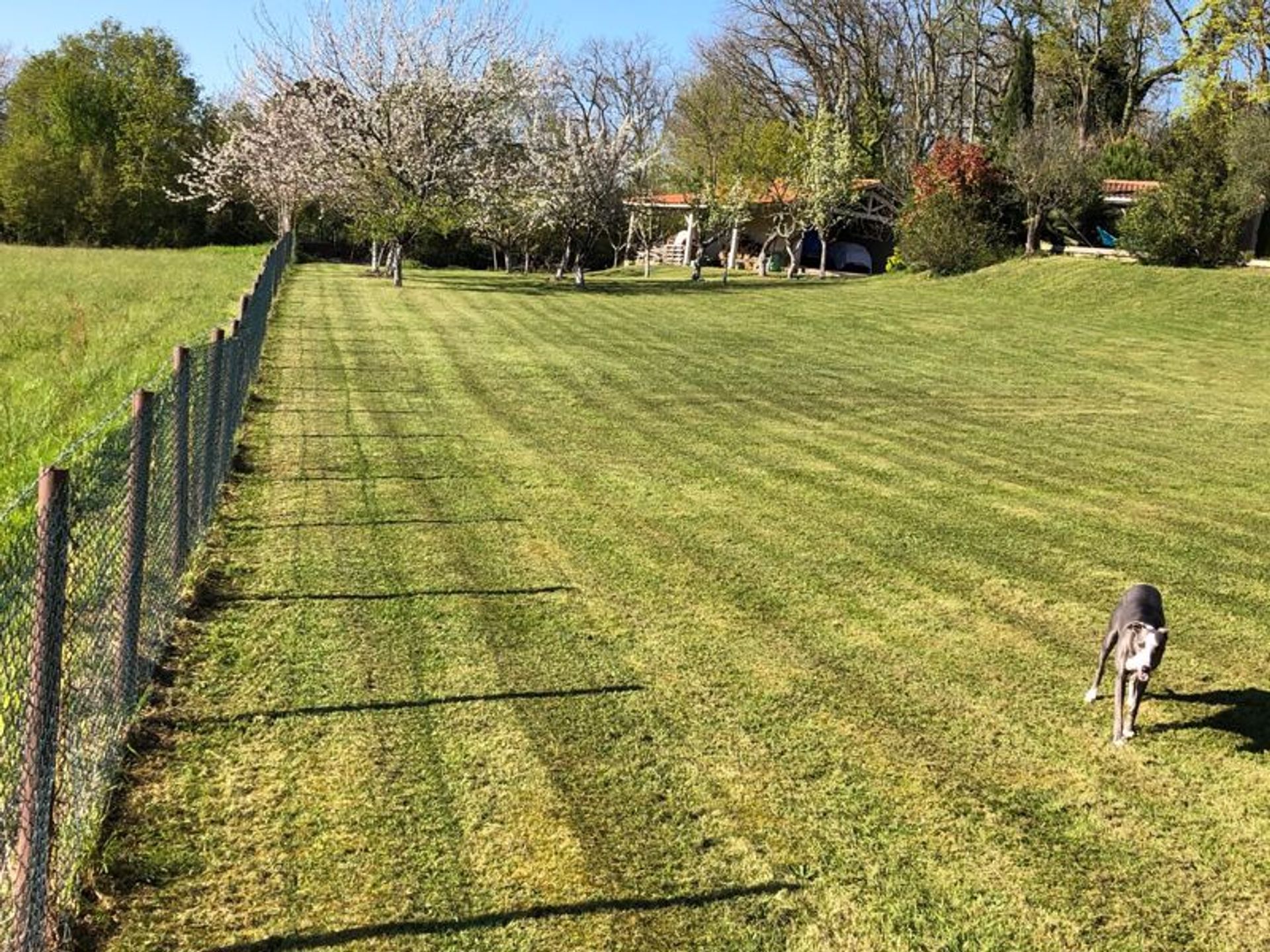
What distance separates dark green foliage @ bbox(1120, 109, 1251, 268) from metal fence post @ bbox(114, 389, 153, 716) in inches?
1220

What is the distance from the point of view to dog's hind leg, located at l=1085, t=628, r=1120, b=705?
4.98 meters

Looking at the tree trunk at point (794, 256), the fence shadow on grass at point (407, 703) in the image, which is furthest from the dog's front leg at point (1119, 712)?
the tree trunk at point (794, 256)

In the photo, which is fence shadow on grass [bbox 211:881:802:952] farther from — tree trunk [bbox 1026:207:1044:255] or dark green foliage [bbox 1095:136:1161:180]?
dark green foliage [bbox 1095:136:1161:180]

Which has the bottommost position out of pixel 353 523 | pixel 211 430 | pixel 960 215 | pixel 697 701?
pixel 697 701

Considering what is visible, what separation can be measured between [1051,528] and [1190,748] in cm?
375

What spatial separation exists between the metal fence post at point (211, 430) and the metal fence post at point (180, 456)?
862mm

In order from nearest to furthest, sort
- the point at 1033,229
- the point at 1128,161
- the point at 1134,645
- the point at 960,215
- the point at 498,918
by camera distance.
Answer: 1. the point at 498,918
2. the point at 1134,645
3. the point at 1033,229
4. the point at 960,215
5. the point at 1128,161

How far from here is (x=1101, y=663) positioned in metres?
5.01

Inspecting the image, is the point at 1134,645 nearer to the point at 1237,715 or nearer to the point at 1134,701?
the point at 1134,701

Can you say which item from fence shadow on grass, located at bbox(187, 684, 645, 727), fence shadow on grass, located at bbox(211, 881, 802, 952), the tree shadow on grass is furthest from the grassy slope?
the tree shadow on grass

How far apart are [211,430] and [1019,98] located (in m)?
39.9

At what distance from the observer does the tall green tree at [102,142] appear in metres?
51.0

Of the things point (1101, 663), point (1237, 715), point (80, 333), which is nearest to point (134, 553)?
point (1101, 663)

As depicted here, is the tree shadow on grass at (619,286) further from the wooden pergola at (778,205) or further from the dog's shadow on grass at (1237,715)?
the dog's shadow on grass at (1237,715)
